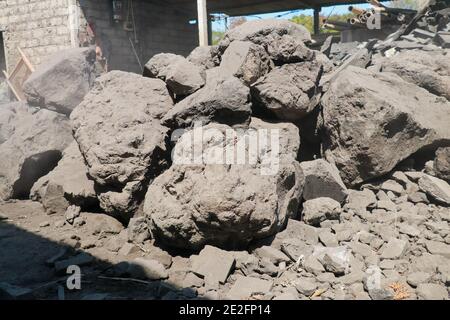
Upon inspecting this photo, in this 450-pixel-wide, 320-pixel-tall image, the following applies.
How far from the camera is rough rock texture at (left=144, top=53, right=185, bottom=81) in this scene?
4602 mm

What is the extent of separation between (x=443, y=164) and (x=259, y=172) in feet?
6.75

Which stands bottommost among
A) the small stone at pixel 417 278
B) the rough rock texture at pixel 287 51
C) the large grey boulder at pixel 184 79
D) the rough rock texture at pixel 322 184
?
the small stone at pixel 417 278

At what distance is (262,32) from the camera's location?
454cm

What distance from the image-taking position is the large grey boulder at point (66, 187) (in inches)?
165

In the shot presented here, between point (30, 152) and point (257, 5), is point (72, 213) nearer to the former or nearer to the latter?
point (30, 152)

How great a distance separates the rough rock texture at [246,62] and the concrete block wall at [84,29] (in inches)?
211

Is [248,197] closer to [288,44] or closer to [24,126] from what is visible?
[288,44]

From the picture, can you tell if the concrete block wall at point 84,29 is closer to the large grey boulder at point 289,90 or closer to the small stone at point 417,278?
the large grey boulder at point 289,90

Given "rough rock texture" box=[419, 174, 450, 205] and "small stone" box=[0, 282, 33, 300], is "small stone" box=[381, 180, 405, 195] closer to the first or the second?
"rough rock texture" box=[419, 174, 450, 205]

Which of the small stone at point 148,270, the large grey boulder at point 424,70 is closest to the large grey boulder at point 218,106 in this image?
the small stone at point 148,270

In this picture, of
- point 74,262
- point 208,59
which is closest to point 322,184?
point 208,59

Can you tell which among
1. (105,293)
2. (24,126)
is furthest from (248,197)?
(24,126)

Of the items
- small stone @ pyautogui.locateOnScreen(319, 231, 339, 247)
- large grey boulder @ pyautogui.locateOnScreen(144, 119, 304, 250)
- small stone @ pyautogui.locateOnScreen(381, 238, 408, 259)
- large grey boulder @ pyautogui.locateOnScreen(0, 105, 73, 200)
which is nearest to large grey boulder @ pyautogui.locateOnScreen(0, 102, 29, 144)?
large grey boulder @ pyautogui.locateOnScreen(0, 105, 73, 200)

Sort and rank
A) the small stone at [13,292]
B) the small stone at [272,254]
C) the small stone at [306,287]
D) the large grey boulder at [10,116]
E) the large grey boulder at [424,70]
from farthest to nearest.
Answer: the large grey boulder at [10,116]
the large grey boulder at [424,70]
the small stone at [272,254]
the small stone at [306,287]
the small stone at [13,292]
